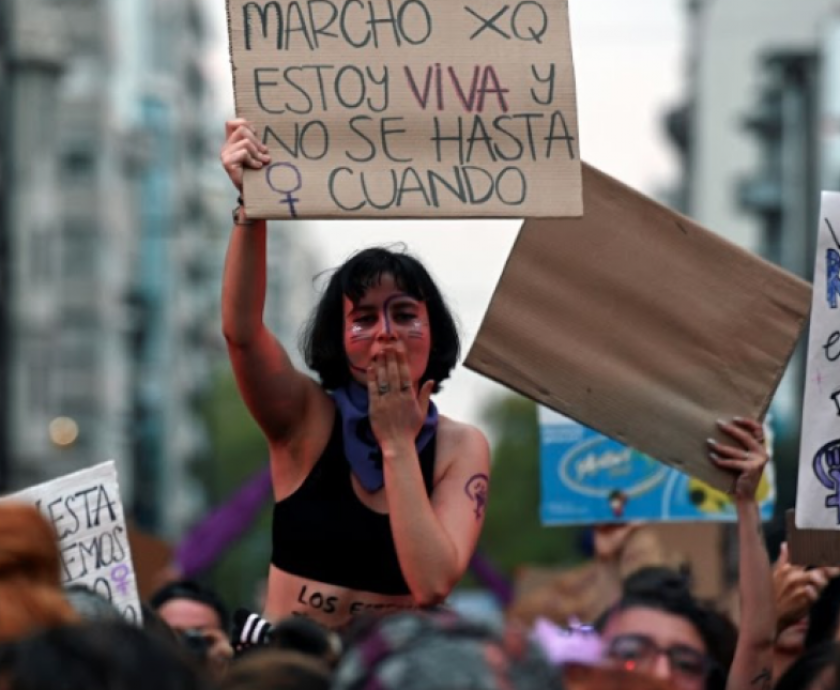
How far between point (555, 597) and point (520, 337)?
8.25 metres

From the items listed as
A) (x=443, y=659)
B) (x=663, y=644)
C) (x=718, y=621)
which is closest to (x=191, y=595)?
(x=718, y=621)

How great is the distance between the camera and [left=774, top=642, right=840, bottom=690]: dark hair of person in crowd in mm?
4609

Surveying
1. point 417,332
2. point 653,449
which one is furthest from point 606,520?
point 417,332

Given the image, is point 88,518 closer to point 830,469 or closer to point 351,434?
point 351,434

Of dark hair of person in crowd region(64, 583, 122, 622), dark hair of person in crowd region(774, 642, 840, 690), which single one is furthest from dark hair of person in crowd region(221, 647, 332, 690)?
dark hair of person in crowd region(774, 642, 840, 690)

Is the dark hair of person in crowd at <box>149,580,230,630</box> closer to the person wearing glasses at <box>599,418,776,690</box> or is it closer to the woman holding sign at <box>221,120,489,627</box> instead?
the person wearing glasses at <box>599,418,776,690</box>

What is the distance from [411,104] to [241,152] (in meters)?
0.43

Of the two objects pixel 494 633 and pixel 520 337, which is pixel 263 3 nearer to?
pixel 520 337

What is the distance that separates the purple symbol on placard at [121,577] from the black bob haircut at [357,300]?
64 cm

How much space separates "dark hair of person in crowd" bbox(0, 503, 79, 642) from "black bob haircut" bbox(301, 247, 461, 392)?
170 cm

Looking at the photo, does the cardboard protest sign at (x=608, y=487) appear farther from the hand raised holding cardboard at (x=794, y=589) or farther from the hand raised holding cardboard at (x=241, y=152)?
the hand raised holding cardboard at (x=241, y=152)

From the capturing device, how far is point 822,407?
619 centimetres

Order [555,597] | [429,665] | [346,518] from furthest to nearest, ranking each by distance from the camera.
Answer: [555,597]
[346,518]
[429,665]

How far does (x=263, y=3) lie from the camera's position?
5.86 meters
